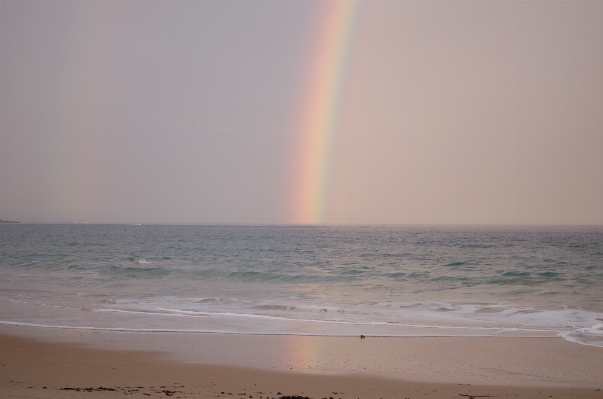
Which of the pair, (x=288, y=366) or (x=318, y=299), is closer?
(x=288, y=366)

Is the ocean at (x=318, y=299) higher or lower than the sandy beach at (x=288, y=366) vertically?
lower

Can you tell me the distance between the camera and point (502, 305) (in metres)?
17.8

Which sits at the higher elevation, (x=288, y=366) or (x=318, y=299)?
(x=288, y=366)

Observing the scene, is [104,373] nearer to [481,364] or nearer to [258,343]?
[258,343]

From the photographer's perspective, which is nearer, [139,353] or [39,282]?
[139,353]

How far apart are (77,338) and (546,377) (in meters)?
9.27

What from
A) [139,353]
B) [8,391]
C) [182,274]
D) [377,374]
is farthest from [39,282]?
[377,374]

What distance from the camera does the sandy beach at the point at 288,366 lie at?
7523 millimetres

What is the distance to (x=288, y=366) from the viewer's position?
29.8 ft

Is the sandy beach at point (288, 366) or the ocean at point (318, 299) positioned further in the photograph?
the ocean at point (318, 299)

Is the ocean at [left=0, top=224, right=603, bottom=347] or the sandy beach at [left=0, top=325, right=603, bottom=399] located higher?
the sandy beach at [left=0, top=325, right=603, bottom=399]

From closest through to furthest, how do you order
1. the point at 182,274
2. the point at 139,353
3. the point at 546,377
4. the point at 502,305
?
the point at 546,377
the point at 139,353
the point at 502,305
the point at 182,274

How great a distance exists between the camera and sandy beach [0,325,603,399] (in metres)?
7.52

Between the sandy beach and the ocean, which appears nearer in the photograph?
the sandy beach
